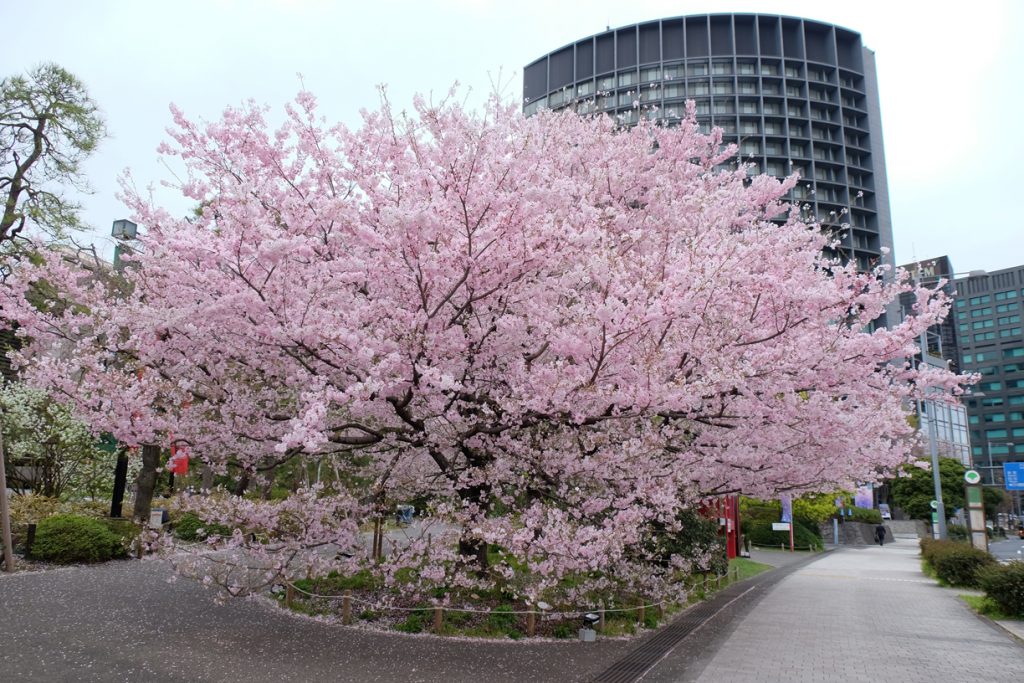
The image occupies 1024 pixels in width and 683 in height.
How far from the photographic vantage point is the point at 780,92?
68.8 meters

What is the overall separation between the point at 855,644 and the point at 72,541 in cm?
1544

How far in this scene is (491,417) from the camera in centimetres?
923

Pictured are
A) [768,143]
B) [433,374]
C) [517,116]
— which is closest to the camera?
[433,374]

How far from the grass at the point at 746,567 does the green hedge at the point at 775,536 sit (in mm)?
10413

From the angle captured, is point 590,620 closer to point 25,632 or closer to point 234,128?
point 25,632

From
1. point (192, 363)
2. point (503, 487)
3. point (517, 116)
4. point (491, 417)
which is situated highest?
point (517, 116)

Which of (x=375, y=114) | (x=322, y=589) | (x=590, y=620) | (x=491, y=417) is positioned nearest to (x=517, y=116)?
(x=375, y=114)

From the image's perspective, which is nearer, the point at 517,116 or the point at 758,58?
the point at 517,116

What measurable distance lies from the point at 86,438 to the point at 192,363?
12.2 m

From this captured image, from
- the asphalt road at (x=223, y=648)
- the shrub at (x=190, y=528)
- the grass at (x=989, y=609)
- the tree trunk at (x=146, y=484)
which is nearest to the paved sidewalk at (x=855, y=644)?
the grass at (x=989, y=609)

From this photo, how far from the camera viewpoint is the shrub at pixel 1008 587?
11.8 m

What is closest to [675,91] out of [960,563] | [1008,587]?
[960,563]

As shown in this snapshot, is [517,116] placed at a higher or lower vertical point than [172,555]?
higher

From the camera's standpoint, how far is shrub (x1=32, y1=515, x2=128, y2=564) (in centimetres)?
1341
